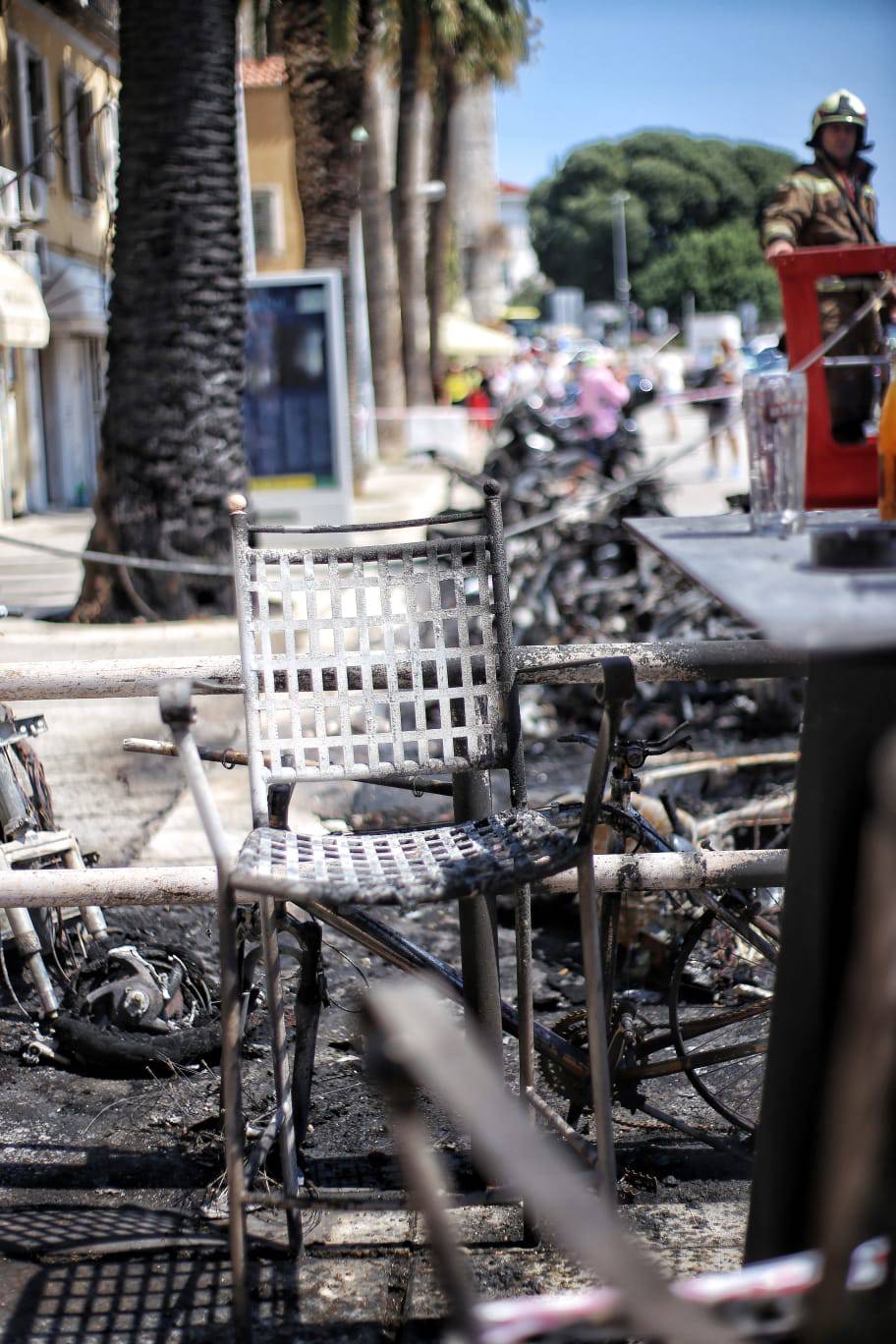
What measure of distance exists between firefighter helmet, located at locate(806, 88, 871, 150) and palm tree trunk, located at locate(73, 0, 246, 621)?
4394mm

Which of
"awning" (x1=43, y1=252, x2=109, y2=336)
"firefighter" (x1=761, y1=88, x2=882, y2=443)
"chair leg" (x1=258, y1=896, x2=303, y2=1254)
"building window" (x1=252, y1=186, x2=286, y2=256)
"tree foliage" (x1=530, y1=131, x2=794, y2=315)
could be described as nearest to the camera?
"chair leg" (x1=258, y1=896, x2=303, y2=1254)

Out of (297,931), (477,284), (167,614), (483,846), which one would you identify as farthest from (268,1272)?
(477,284)

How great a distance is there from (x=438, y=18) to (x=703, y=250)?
10624 centimetres

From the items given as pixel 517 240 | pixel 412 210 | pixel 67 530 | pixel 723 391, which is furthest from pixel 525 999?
pixel 517 240

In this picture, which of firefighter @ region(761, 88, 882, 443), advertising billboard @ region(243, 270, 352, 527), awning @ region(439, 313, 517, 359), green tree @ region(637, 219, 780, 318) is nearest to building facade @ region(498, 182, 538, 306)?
green tree @ region(637, 219, 780, 318)

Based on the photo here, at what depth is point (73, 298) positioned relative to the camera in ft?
Answer: 76.6

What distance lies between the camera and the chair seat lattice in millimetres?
2320

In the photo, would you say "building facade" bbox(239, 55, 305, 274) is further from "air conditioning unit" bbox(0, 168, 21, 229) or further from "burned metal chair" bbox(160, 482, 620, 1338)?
"burned metal chair" bbox(160, 482, 620, 1338)

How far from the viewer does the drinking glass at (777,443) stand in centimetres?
242

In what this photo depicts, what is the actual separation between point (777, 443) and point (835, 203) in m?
4.12

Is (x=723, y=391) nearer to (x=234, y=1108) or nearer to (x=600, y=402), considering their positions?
(x=600, y=402)

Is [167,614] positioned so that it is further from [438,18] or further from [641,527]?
[438,18]

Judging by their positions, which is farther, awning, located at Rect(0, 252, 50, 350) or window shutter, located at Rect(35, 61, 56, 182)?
window shutter, located at Rect(35, 61, 56, 182)

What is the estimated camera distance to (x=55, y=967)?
4188 mm
